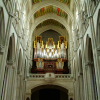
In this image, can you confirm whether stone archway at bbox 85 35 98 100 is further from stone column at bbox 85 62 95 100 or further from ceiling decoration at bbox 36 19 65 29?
ceiling decoration at bbox 36 19 65 29

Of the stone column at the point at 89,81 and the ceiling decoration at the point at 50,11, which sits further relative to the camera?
the ceiling decoration at the point at 50,11

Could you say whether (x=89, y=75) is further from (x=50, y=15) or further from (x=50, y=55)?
(x=50, y=15)

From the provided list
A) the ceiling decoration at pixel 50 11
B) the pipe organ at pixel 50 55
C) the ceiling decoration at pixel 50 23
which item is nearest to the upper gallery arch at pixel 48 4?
the ceiling decoration at pixel 50 11

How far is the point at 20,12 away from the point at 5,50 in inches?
255

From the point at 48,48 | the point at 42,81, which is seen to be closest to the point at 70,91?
the point at 42,81

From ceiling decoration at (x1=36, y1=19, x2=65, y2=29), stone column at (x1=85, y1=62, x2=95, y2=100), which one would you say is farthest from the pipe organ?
stone column at (x1=85, y1=62, x2=95, y2=100)

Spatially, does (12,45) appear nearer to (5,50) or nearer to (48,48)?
(5,50)

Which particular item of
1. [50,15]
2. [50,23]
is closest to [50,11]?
[50,15]

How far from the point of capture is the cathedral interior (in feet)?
33.1

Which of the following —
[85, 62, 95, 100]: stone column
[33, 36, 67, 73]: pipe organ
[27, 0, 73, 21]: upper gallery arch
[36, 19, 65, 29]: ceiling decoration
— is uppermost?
[27, 0, 73, 21]: upper gallery arch

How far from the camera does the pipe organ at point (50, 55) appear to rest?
2196cm

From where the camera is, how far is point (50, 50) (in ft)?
78.9

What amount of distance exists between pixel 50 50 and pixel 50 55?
941 millimetres

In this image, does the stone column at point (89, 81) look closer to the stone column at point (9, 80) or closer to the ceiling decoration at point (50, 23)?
the stone column at point (9, 80)
